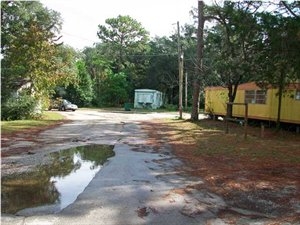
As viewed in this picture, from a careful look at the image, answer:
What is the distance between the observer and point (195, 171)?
33.2 feet

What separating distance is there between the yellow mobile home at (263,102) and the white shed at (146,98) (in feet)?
72.9

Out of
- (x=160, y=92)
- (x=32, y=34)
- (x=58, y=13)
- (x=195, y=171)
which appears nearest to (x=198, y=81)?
(x=32, y=34)

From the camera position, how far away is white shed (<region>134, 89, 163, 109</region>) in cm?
5706

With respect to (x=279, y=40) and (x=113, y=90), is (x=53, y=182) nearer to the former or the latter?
(x=279, y=40)

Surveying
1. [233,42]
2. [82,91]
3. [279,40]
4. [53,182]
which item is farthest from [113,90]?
[53,182]

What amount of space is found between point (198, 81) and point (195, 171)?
2104 cm

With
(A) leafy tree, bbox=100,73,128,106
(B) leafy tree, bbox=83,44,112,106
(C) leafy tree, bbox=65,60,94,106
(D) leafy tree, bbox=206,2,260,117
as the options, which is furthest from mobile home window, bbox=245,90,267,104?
(B) leafy tree, bbox=83,44,112,106

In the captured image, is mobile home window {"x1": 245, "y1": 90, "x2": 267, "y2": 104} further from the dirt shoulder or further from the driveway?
the driveway

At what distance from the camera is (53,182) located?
332 inches

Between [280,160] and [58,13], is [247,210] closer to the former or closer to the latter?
[280,160]

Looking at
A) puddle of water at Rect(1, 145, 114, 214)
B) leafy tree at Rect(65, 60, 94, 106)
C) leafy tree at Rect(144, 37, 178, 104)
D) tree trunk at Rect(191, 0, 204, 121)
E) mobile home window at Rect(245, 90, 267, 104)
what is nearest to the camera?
puddle of water at Rect(1, 145, 114, 214)

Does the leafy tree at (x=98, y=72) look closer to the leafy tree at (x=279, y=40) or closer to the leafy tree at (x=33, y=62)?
the leafy tree at (x=33, y=62)

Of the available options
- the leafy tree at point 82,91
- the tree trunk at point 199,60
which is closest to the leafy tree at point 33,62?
the tree trunk at point 199,60

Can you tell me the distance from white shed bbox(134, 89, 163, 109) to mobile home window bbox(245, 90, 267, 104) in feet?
94.3
